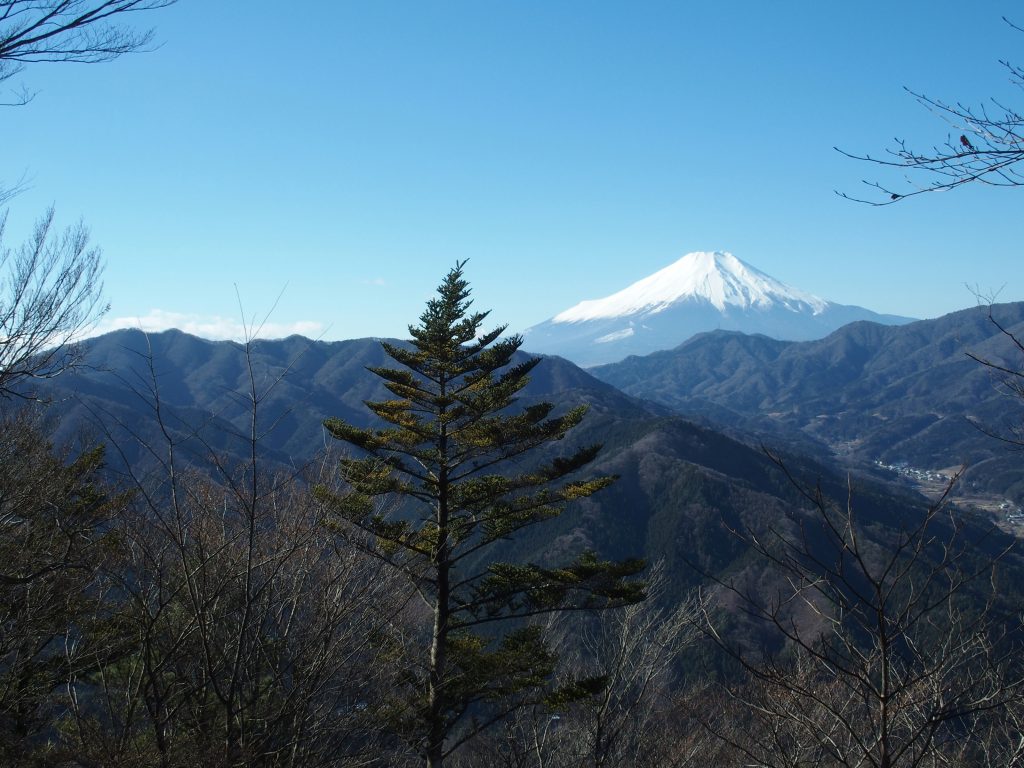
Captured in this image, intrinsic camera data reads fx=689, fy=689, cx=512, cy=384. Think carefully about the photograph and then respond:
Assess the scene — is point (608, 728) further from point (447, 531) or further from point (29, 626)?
point (29, 626)

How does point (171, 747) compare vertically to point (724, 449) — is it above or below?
above

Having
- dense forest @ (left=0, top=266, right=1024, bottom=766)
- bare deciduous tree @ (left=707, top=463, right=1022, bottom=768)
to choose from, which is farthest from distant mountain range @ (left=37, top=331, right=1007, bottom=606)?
bare deciduous tree @ (left=707, top=463, right=1022, bottom=768)

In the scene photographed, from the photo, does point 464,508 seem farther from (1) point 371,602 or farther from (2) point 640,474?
(2) point 640,474

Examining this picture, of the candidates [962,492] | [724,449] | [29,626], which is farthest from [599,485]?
[962,492]

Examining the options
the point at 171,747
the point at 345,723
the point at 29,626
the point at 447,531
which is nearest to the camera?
the point at 171,747

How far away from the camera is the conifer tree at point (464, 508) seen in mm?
10391

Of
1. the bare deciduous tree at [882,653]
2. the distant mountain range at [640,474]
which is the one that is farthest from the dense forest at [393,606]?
the distant mountain range at [640,474]

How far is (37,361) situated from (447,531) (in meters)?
5.90

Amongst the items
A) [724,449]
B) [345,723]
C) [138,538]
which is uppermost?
[138,538]

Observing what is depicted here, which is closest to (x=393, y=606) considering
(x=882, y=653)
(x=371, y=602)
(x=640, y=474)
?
(x=371, y=602)

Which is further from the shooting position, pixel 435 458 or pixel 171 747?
pixel 435 458

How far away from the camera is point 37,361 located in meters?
6.96

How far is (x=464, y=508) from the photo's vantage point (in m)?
11.2

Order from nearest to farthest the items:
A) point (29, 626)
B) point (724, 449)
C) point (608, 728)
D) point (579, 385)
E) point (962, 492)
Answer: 1. point (29, 626)
2. point (608, 728)
3. point (724, 449)
4. point (962, 492)
5. point (579, 385)
